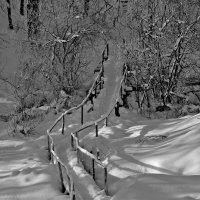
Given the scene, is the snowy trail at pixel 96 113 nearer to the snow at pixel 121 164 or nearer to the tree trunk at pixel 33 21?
the snow at pixel 121 164

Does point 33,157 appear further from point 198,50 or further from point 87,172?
point 198,50

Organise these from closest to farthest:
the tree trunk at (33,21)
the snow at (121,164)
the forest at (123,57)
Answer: the snow at (121,164) < the forest at (123,57) < the tree trunk at (33,21)

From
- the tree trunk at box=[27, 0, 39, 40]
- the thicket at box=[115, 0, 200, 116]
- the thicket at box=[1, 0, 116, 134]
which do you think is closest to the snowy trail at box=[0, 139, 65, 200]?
the thicket at box=[1, 0, 116, 134]

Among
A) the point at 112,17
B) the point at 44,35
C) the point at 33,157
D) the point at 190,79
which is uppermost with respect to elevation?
the point at 112,17

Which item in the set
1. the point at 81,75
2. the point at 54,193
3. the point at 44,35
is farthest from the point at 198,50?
the point at 54,193

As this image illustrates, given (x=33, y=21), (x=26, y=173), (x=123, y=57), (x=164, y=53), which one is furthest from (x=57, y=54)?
(x=26, y=173)

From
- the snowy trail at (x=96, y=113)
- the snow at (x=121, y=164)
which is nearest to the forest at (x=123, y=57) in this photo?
the snowy trail at (x=96, y=113)

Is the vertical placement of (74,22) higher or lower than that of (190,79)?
higher

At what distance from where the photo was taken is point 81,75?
72.5 feet

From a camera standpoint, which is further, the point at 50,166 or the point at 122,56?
the point at 122,56

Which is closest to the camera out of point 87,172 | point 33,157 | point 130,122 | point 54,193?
point 54,193

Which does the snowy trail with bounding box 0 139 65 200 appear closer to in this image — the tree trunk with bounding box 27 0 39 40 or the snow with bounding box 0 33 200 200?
the snow with bounding box 0 33 200 200

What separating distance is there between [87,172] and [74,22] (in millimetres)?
14417

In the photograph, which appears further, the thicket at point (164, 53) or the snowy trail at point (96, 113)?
the thicket at point (164, 53)
